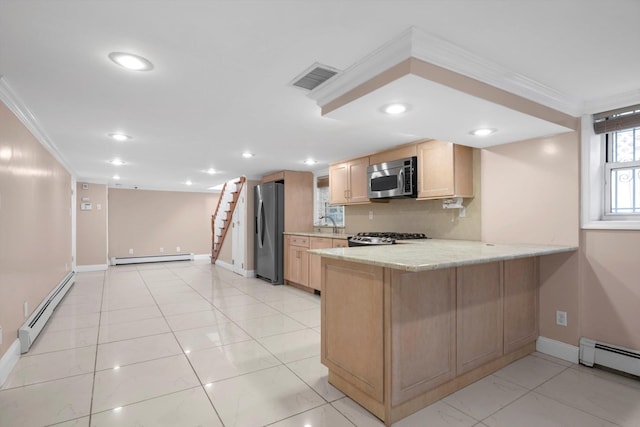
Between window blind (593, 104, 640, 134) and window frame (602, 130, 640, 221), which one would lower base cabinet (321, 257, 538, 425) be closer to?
window frame (602, 130, 640, 221)

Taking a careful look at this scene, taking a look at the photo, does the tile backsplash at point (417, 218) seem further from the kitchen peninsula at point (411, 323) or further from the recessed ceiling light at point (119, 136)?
the recessed ceiling light at point (119, 136)

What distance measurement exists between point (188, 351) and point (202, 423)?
1164 mm

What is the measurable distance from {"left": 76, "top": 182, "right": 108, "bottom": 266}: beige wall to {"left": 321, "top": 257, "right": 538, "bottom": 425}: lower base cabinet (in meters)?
7.27

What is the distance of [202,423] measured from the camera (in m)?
1.85

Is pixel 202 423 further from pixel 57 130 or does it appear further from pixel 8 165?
pixel 57 130

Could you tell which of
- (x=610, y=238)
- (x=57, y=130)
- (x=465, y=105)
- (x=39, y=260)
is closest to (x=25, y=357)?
(x=39, y=260)

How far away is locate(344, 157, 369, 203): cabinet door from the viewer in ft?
15.1

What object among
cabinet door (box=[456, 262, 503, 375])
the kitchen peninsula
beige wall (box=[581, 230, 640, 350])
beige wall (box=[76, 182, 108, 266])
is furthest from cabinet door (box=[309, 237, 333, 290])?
beige wall (box=[76, 182, 108, 266])

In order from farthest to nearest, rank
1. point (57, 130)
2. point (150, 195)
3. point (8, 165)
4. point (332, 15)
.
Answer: point (150, 195)
point (57, 130)
point (8, 165)
point (332, 15)

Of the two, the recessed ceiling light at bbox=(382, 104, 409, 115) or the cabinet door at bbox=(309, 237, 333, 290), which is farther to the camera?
the cabinet door at bbox=(309, 237, 333, 290)

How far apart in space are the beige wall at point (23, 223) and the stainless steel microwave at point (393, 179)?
12.0ft

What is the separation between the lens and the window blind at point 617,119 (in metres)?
2.51

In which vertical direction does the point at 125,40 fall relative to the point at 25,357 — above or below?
above

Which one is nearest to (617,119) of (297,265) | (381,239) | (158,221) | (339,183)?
(381,239)
